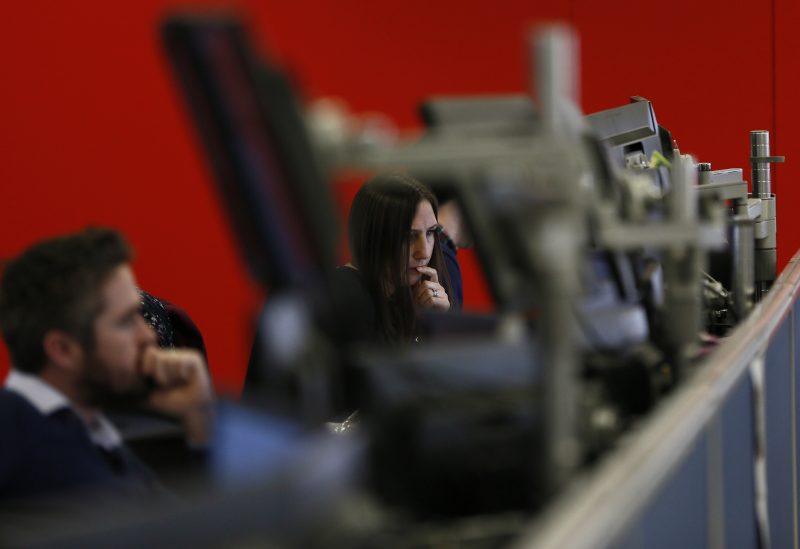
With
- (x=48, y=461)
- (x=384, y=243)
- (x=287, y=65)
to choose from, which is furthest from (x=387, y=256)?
(x=287, y=65)

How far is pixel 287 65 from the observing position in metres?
0.90

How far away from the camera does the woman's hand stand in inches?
97.7

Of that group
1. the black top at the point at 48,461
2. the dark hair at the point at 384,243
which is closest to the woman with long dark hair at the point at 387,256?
the dark hair at the point at 384,243

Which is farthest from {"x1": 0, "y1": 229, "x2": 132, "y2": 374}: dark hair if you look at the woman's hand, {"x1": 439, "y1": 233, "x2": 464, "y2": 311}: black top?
{"x1": 439, "y1": 233, "x2": 464, "y2": 311}: black top

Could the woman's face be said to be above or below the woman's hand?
above

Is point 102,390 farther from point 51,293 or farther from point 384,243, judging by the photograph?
point 384,243

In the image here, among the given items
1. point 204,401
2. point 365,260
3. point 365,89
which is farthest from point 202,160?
point 365,89

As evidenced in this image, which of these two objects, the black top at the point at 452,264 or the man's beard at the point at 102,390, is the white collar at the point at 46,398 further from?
the black top at the point at 452,264

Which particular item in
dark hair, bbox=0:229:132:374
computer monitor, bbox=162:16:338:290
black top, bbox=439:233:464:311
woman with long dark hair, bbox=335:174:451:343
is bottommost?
black top, bbox=439:233:464:311

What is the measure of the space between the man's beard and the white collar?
0.09ft

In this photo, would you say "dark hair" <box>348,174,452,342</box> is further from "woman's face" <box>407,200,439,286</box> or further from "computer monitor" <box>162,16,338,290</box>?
"computer monitor" <box>162,16,338,290</box>

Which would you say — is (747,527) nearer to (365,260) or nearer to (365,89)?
(365,260)

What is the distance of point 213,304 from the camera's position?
354 centimetres

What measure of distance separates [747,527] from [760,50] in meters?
4.58
